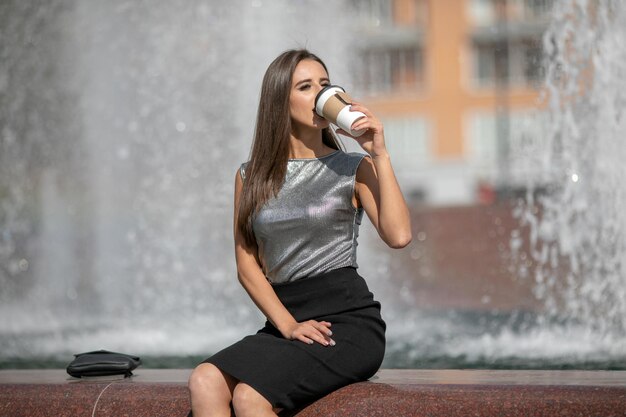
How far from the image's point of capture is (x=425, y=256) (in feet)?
31.6

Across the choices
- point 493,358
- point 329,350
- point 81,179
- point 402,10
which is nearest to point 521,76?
point 402,10

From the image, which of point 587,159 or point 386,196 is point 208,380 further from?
point 587,159

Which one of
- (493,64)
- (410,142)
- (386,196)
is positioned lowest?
(386,196)

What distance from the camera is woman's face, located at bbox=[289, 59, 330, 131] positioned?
3119 millimetres

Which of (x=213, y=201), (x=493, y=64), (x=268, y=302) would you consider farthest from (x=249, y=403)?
(x=493, y=64)

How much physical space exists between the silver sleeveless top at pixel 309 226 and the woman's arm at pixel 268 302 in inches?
2.1

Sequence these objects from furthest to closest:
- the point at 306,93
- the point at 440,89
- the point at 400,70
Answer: the point at 400,70 < the point at 440,89 < the point at 306,93

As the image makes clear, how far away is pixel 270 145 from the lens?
316cm

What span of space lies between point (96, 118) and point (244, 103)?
229 centimetres

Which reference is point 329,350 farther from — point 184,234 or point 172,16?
point 172,16

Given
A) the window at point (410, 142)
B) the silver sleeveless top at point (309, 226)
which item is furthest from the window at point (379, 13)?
the silver sleeveless top at point (309, 226)

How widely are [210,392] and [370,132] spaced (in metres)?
0.91

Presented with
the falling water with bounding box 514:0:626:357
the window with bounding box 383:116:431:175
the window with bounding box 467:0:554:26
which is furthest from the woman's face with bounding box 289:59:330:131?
the window with bounding box 383:116:431:175

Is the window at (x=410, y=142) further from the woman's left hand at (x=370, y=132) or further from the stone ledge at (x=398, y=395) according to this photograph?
the woman's left hand at (x=370, y=132)
